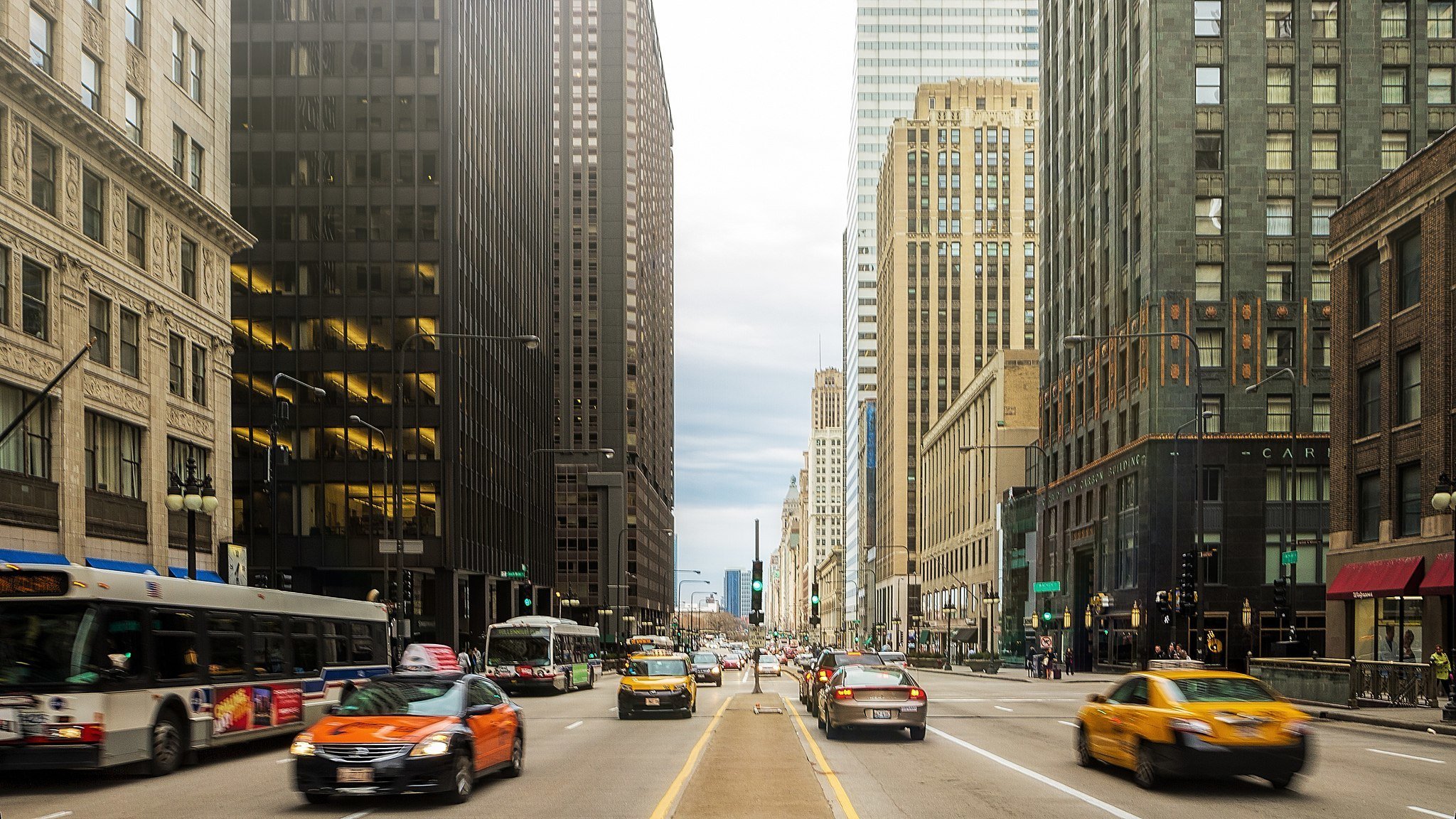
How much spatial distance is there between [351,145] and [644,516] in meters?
98.8

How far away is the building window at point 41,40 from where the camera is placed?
3388 cm

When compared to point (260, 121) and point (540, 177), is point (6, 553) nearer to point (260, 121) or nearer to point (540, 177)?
point (260, 121)

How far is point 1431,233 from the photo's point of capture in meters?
39.9

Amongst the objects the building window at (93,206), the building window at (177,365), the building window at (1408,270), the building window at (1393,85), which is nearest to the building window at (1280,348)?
the building window at (1393,85)

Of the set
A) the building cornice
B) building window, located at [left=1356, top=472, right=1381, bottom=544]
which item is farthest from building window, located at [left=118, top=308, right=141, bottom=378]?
building window, located at [left=1356, top=472, right=1381, bottom=544]

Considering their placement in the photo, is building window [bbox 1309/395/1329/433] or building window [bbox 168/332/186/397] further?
building window [bbox 1309/395/1329/433]

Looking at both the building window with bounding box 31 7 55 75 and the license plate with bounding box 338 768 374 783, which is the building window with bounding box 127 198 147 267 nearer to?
the building window with bounding box 31 7 55 75

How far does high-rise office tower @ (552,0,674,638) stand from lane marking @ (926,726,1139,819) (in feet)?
417

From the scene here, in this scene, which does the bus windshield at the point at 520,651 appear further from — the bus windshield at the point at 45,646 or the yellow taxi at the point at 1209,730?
the yellow taxi at the point at 1209,730

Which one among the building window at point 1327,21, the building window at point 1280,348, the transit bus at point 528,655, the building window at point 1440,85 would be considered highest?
the building window at point 1327,21

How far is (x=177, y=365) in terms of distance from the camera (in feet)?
139

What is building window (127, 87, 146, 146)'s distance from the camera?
39.2 metres

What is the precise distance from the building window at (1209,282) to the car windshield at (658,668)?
41927 mm

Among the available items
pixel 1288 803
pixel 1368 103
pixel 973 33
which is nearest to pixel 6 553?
pixel 1288 803
